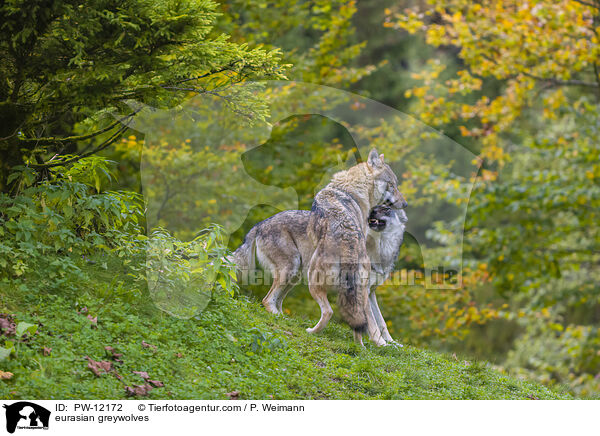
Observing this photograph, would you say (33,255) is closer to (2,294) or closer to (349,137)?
(2,294)

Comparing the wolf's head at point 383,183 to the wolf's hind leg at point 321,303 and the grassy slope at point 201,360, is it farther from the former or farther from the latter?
the grassy slope at point 201,360

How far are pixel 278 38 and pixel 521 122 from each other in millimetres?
6626

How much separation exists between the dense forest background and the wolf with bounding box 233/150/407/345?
0.95 m

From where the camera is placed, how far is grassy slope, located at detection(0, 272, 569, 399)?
4484 mm

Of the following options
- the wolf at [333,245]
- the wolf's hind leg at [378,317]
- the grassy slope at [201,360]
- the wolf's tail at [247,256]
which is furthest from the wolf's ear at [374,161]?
the grassy slope at [201,360]

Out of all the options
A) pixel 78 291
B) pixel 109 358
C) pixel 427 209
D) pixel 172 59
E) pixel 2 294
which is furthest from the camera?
pixel 427 209

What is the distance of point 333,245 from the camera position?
23.1ft

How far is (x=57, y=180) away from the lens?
6422 mm

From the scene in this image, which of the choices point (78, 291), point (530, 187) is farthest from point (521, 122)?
point (78, 291)

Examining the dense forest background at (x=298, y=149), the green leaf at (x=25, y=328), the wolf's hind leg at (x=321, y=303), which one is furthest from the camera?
Answer: the wolf's hind leg at (x=321, y=303)

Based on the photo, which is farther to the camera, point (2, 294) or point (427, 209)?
point (427, 209)

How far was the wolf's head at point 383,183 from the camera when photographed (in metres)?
→ 7.64

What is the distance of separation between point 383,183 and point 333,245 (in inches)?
48.7

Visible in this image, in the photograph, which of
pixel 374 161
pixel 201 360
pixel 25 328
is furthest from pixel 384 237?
pixel 25 328
